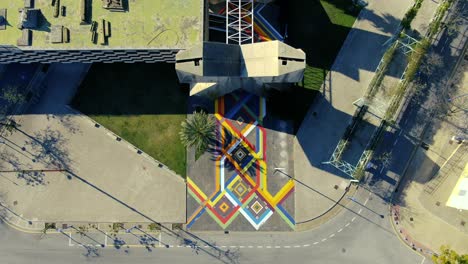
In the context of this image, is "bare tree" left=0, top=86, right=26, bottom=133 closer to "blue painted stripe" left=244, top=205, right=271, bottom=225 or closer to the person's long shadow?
the person's long shadow

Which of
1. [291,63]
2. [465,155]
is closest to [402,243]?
[465,155]

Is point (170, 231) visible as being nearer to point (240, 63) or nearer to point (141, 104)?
point (141, 104)

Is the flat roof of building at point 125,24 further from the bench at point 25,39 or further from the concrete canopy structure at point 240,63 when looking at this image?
the concrete canopy structure at point 240,63

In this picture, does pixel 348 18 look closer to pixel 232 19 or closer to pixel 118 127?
pixel 232 19

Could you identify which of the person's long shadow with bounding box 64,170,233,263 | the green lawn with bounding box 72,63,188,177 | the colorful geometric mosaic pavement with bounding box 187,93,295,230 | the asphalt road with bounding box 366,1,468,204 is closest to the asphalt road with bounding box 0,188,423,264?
the person's long shadow with bounding box 64,170,233,263

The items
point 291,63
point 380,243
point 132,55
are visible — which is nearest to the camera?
point 291,63

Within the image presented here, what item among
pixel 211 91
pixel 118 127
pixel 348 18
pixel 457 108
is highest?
pixel 348 18

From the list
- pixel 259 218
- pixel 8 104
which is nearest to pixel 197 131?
pixel 259 218

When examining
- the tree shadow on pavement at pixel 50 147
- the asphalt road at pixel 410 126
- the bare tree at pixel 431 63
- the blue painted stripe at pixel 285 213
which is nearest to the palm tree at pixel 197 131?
the blue painted stripe at pixel 285 213
